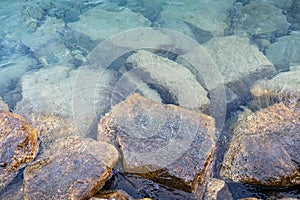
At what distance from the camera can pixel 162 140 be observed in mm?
3082

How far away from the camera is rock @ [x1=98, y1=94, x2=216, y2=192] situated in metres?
2.86

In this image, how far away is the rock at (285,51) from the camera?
4.36 metres

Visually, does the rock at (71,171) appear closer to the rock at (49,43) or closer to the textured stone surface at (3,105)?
the textured stone surface at (3,105)

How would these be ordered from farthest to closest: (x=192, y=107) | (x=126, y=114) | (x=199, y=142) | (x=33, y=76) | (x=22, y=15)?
(x=22, y=15) → (x=33, y=76) → (x=192, y=107) → (x=126, y=114) → (x=199, y=142)

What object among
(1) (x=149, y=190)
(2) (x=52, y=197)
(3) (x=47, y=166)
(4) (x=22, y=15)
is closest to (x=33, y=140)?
(3) (x=47, y=166)

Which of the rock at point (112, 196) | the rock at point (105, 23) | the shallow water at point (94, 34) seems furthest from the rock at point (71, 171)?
the rock at point (105, 23)

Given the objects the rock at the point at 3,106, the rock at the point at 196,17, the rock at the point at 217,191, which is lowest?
the rock at the point at 3,106

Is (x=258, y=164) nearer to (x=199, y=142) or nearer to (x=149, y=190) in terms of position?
(x=199, y=142)

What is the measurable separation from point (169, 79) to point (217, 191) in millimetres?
1498

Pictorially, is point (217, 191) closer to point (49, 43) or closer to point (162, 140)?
point (162, 140)

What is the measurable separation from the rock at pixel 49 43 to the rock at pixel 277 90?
8.48 feet

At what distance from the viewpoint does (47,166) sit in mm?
2879

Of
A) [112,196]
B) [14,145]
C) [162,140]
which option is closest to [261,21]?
[162,140]

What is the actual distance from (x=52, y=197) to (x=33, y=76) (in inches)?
84.1
